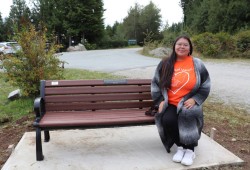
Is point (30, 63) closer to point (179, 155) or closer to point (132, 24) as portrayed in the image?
point (179, 155)

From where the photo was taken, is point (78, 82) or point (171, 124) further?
point (78, 82)

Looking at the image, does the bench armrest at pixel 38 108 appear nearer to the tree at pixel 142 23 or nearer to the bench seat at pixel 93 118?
the bench seat at pixel 93 118

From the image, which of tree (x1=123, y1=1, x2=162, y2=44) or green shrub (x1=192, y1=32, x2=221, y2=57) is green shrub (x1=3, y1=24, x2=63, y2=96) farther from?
tree (x1=123, y1=1, x2=162, y2=44)

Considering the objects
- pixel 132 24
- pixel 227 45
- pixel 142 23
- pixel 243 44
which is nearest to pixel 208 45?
pixel 227 45

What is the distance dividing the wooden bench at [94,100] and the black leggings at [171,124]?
21cm

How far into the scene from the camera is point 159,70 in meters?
3.88

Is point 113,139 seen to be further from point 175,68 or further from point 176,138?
point 175,68

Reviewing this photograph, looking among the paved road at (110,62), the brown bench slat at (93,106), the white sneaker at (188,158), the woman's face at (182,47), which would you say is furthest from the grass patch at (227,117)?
the paved road at (110,62)

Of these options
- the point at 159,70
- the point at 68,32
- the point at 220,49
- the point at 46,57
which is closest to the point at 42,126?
the point at 159,70

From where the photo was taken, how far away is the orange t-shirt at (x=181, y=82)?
364 centimetres

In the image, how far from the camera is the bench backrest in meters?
4.04

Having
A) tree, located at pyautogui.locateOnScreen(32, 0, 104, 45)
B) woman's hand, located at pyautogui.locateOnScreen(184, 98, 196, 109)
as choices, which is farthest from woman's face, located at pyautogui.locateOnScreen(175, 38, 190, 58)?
tree, located at pyautogui.locateOnScreen(32, 0, 104, 45)

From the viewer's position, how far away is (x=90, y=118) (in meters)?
3.72

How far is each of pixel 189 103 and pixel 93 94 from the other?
1310 mm
